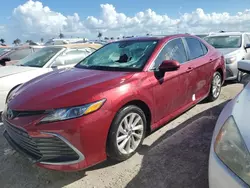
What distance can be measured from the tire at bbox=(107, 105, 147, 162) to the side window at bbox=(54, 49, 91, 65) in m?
3.34

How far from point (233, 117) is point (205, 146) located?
4.70 feet

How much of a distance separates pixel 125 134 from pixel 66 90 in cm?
89

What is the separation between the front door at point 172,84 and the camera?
3.29m

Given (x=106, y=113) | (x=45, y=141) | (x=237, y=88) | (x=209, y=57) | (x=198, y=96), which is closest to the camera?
(x=45, y=141)

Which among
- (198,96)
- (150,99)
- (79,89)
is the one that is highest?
(79,89)

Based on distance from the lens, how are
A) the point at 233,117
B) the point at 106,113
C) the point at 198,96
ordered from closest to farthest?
the point at 233,117
the point at 106,113
the point at 198,96

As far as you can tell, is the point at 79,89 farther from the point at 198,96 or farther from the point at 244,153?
Answer: the point at 198,96

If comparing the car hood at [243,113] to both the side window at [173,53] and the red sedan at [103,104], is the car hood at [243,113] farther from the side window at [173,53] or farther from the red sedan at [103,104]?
the side window at [173,53]

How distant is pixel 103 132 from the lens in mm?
2551

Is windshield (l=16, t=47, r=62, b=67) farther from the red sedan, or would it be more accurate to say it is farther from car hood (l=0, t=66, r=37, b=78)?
the red sedan

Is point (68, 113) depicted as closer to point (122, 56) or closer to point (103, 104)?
point (103, 104)

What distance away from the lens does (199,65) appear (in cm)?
424

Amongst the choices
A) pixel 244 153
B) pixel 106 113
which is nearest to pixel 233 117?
pixel 244 153

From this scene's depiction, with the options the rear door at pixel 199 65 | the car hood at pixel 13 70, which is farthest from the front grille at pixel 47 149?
the car hood at pixel 13 70
